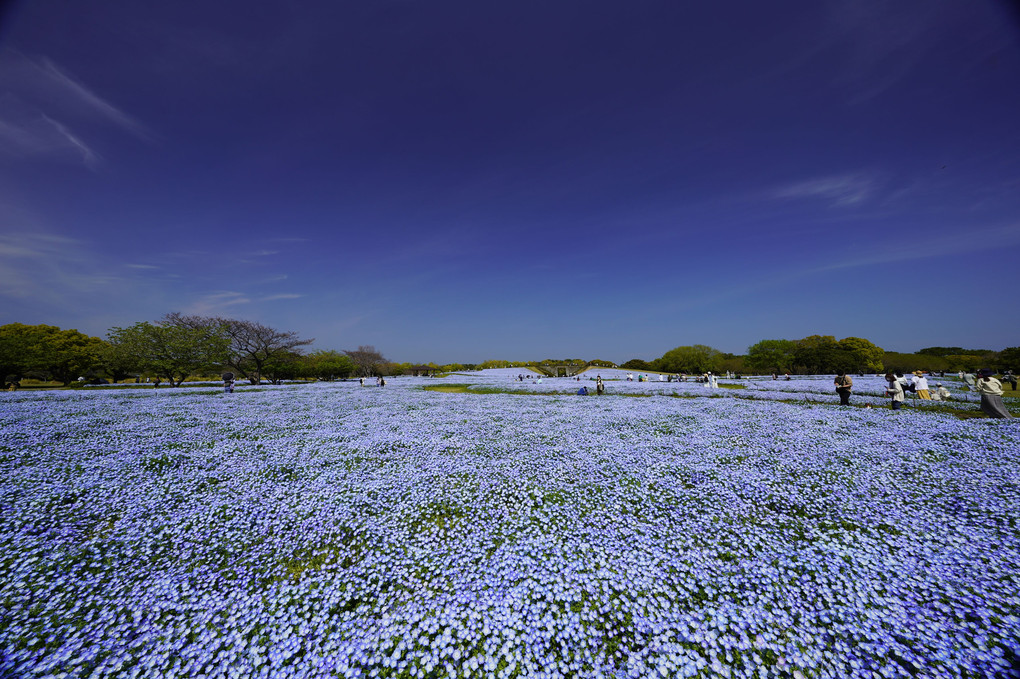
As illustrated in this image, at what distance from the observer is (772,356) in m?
83.1

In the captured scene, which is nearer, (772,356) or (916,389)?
(916,389)

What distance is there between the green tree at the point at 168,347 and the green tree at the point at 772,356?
10393 cm

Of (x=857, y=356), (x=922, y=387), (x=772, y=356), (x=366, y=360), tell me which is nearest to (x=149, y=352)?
(x=366, y=360)

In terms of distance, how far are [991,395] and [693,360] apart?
68.8 m

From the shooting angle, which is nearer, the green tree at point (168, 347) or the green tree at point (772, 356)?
the green tree at point (168, 347)

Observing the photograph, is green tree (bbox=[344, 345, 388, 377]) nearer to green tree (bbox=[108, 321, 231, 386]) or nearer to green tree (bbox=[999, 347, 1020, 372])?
green tree (bbox=[108, 321, 231, 386])

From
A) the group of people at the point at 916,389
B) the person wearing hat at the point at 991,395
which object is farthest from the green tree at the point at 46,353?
the person wearing hat at the point at 991,395

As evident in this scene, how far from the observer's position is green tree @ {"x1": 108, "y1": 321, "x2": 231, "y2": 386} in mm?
39781

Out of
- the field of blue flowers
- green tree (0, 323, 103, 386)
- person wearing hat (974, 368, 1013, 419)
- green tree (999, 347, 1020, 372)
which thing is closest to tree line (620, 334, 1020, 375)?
green tree (999, 347, 1020, 372)

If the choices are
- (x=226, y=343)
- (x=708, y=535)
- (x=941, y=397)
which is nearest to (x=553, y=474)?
(x=708, y=535)

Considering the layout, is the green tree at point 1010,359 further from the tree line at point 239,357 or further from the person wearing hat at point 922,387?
the person wearing hat at point 922,387

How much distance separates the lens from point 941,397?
2205 cm

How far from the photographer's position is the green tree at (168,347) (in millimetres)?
39781

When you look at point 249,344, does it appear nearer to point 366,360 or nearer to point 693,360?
point 366,360
